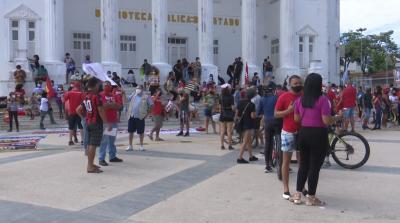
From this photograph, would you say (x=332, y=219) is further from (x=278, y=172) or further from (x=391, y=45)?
(x=391, y=45)

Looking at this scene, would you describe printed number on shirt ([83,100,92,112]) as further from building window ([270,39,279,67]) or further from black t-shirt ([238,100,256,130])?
building window ([270,39,279,67])

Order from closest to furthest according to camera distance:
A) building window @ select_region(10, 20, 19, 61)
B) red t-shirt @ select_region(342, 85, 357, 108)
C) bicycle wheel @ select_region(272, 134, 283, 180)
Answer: bicycle wheel @ select_region(272, 134, 283, 180) < red t-shirt @ select_region(342, 85, 357, 108) < building window @ select_region(10, 20, 19, 61)

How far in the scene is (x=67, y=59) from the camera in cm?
2716

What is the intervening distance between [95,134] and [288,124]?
3868 millimetres

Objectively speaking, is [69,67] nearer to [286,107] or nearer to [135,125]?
[135,125]

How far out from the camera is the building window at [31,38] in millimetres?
26734

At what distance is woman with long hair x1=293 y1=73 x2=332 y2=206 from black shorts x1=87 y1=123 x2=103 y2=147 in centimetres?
426

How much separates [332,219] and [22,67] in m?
22.3

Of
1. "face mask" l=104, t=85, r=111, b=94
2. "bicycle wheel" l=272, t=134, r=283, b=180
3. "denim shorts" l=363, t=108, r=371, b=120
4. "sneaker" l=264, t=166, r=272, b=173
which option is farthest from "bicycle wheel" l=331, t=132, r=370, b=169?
"denim shorts" l=363, t=108, r=371, b=120

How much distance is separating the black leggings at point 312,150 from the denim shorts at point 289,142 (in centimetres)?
50

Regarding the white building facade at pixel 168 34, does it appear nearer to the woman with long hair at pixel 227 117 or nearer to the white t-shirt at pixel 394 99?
the white t-shirt at pixel 394 99

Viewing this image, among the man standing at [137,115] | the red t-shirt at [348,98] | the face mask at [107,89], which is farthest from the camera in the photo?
the red t-shirt at [348,98]

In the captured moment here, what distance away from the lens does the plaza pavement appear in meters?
6.40

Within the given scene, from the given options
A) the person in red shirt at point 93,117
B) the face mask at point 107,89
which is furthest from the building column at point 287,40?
the person in red shirt at point 93,117
